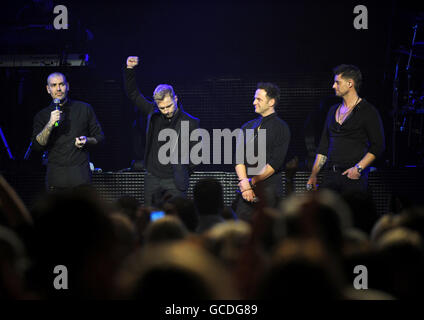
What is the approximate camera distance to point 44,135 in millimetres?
4547

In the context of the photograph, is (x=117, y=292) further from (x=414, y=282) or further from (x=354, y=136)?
(x=354, y=136)

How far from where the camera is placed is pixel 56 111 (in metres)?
4.46

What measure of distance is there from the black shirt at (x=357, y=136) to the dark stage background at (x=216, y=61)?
2024 millimetres

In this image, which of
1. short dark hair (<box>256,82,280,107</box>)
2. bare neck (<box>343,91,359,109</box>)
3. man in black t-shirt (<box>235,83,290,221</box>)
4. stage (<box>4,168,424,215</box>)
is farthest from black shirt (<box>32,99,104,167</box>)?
bare neck (<box>343,91,359,109</box>)

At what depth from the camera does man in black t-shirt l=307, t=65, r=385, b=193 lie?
4223 millimetres

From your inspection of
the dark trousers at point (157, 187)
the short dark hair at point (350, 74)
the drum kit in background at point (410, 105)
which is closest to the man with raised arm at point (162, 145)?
the dark trousers at point (157, 187)

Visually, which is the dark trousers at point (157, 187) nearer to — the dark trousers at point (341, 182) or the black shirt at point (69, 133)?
the black shirt at point (69, 133)

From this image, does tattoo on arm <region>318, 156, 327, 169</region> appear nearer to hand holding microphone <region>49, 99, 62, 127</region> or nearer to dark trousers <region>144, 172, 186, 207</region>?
dark trousers <region>144, 172, 186, 207</region>

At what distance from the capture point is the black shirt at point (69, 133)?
4.68 meters

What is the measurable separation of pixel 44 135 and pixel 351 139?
278 centimetres

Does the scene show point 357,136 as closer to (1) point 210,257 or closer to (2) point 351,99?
(2) point 351,99

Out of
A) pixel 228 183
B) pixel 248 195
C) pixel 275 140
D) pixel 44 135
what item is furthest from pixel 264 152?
pixel 44 135
